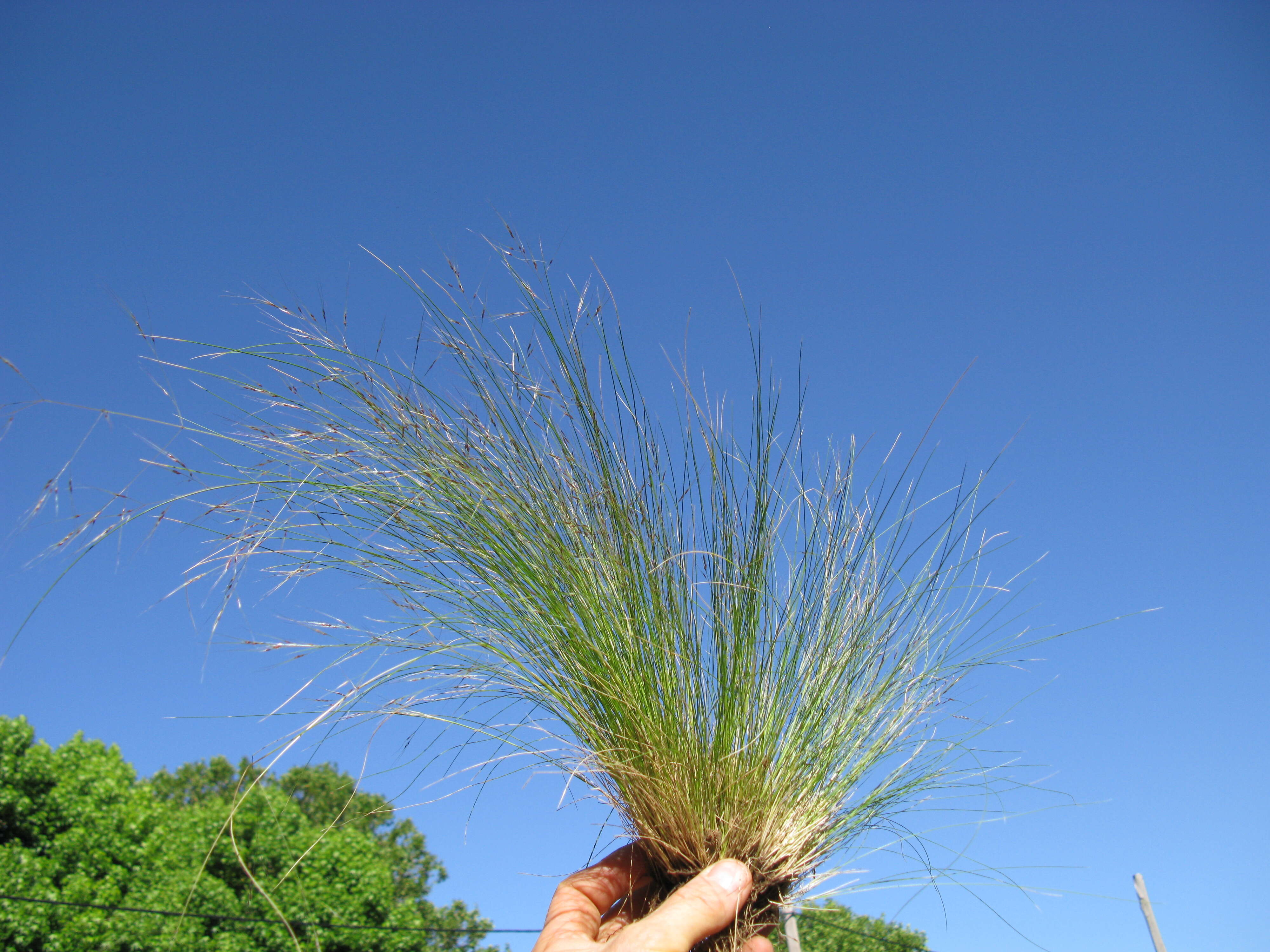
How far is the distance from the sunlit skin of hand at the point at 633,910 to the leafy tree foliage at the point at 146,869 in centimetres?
674

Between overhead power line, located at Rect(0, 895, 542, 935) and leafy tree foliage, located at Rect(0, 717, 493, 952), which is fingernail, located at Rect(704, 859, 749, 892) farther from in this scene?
leafy tree foliage, located at Rect(0, 717, 493, 952)

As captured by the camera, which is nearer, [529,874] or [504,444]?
[504,444]

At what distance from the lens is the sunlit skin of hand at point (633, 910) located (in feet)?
3.59

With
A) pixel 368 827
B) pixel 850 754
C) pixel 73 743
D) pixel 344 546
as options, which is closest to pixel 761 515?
pixel 850 754

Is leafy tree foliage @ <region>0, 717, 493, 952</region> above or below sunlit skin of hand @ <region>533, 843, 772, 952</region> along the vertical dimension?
above

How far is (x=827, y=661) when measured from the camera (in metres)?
1.43

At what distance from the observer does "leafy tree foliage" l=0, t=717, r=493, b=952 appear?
7664 millimetres

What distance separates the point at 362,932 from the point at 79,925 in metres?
2.87

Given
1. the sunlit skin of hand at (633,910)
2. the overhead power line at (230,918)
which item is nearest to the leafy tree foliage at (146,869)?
the overhead power line at (230,918)

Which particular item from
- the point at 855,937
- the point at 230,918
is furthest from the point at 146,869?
the point at 855,937

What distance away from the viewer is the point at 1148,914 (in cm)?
730

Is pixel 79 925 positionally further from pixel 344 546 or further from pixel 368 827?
pixel 344 546

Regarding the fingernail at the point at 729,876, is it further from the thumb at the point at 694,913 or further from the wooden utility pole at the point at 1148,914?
the wooden utility pole at the point at 1148,914

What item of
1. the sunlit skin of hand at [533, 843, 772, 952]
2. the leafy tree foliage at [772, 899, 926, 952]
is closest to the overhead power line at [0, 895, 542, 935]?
the sunlit skin of hand at [533, 843, 772, 952]
